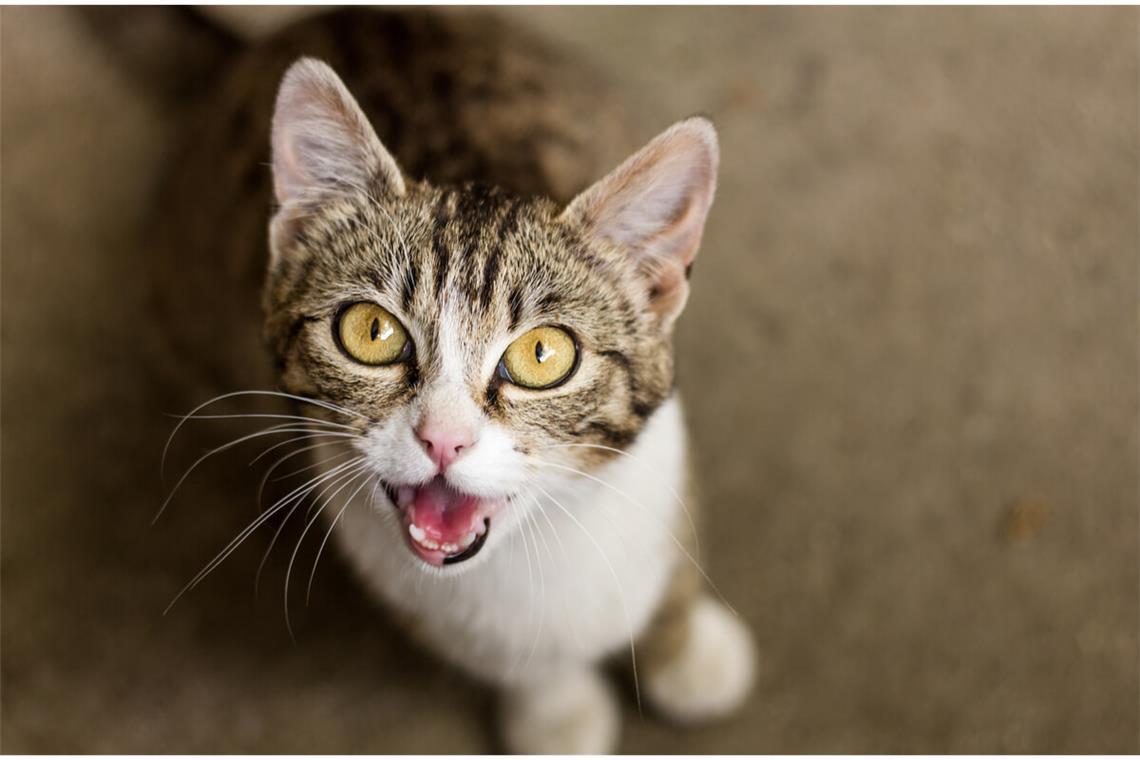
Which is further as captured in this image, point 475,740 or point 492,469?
point 475,740

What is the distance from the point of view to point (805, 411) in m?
2.02

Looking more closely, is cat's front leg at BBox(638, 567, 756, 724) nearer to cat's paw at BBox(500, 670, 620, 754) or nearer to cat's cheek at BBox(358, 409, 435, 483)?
cat's paw at BBox(500, 670, 620, 754)

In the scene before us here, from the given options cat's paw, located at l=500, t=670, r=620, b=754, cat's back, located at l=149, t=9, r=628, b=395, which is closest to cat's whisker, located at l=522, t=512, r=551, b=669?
cat's paw, located at l=500, t=670, r=620, b=754

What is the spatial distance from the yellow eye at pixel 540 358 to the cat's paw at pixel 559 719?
818 mm

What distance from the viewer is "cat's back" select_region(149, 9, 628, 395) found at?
60.2 inches

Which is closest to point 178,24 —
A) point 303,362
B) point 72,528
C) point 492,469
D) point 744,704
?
point 72,528

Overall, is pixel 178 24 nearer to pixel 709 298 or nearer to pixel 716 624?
pixel 709 298

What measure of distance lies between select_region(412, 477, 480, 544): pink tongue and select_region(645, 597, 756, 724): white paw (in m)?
0.78

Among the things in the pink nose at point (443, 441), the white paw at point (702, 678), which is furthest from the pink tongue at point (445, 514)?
the white paw at point (702, 678)

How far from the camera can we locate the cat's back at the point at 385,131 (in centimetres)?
153

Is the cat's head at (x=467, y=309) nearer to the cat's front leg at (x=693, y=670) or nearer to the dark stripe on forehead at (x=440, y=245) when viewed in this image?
the dark stripe on forehead at (x=440, y=245)

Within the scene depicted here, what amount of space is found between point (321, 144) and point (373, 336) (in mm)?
274

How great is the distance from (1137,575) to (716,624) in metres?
0.88

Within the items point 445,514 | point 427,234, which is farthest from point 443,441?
point 427,234
